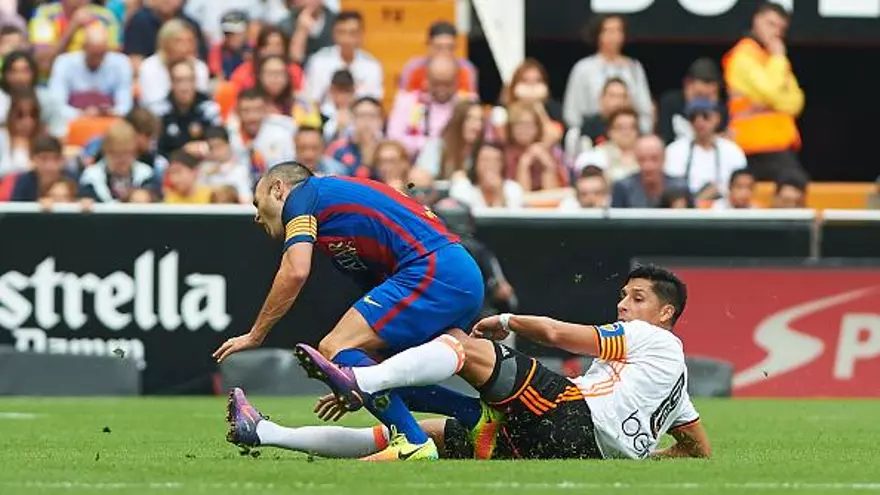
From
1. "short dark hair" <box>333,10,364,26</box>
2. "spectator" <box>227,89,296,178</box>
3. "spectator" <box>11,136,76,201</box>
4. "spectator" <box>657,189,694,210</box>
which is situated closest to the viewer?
"spectator" <box>11,136,76,201</box>

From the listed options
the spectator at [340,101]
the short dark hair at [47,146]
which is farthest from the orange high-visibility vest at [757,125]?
the short dark hair at [47,146]

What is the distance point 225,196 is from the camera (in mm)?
17859

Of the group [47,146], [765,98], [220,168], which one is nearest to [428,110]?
[220,168]

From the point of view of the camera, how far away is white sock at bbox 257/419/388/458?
9633 mm

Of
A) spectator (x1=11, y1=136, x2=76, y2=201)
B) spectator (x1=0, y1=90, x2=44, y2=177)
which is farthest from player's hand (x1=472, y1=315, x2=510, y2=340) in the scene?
spectator (x1=0, y1=90, x2=44, y2=177)

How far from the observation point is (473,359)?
9484 mm

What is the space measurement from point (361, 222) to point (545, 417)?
120cm

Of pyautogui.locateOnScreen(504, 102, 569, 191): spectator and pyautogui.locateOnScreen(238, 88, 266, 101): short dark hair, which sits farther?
pyautogui.locateOnScreen(238, 88, 266, 101): short dark hair

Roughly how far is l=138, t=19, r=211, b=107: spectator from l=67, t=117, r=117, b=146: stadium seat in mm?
494

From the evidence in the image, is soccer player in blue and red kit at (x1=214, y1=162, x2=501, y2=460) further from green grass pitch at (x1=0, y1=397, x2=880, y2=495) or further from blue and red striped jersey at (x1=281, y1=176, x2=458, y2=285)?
green grass pitch at (x1=0, y1=397, x2=880, y2=495)

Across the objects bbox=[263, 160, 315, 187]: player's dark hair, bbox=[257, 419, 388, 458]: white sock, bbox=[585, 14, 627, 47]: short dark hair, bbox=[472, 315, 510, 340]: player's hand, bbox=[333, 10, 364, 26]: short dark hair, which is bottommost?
bbox=[257, 419, 388, 458]: white sock

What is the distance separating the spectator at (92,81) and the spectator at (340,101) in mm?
1861

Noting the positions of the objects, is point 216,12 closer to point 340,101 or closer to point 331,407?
point 340,101

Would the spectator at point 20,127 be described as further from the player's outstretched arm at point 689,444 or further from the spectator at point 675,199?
the player's outstretched arm at point 689,444
